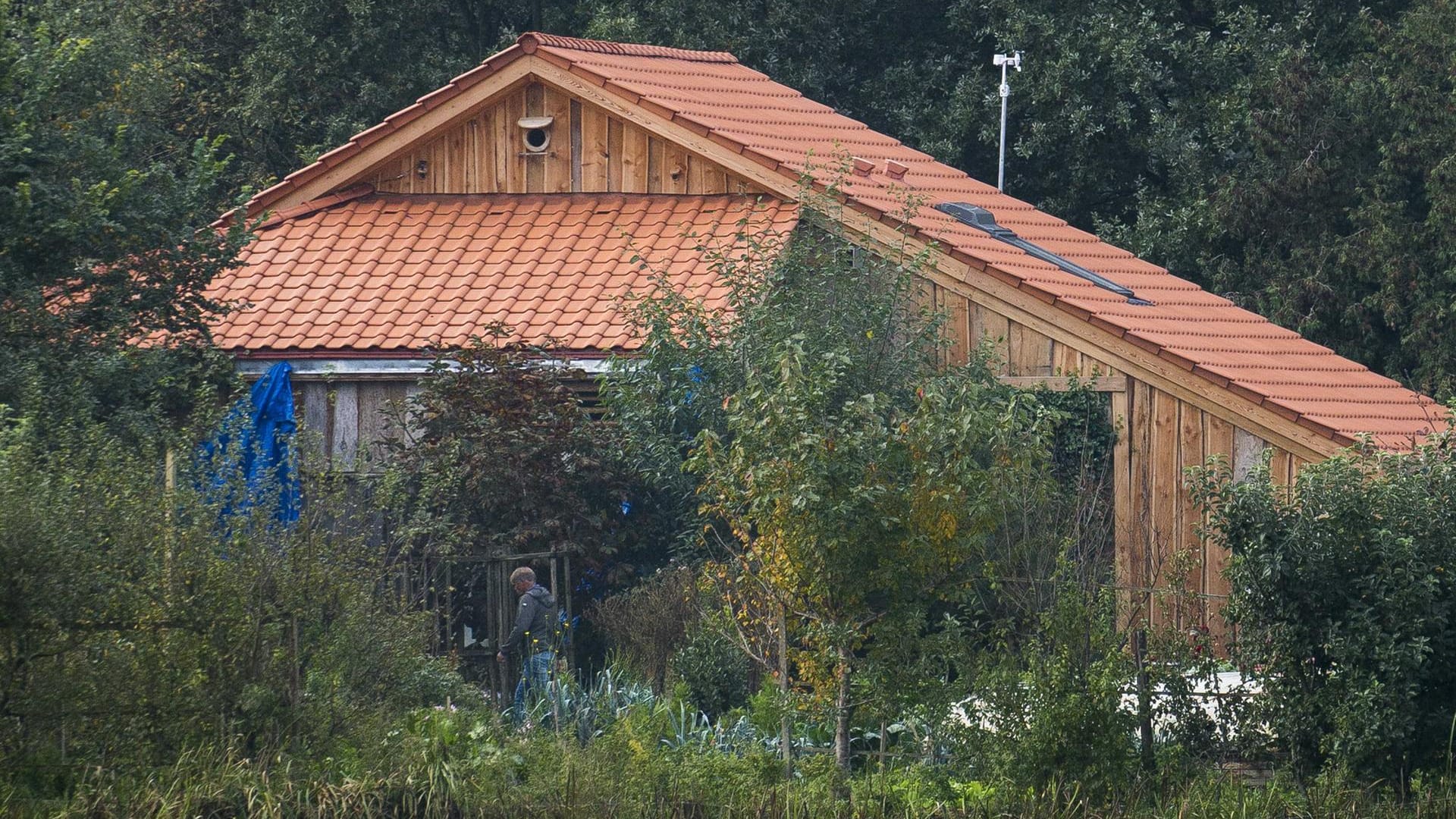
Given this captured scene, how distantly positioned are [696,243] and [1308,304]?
957 centimetres

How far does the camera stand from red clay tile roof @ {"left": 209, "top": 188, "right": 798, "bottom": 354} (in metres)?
15.8

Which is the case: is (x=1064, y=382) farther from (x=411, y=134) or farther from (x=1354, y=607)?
(x=411, y=134)

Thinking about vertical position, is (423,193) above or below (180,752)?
above

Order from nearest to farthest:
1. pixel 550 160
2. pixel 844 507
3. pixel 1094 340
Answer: pixel 844 507 → pixel 1094 340 → pixel 550 160

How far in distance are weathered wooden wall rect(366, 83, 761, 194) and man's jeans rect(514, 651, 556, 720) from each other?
20.1 feet

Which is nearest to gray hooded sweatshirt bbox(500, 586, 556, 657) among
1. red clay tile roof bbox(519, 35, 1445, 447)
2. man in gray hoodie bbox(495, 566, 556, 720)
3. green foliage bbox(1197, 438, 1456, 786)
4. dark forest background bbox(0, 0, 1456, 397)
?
man in gray hoodie bbox(495, 566, 556, 720)

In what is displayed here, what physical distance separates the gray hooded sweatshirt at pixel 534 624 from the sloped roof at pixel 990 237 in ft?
14.2

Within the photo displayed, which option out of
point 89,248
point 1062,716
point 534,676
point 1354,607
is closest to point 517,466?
point 534,676

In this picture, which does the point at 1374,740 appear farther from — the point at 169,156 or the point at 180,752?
the point at 169,156

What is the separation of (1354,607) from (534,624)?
5.63m

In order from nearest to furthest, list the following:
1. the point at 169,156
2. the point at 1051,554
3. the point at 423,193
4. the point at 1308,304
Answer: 1. the point at 1051,554
2. the point at 423,193
3. the point at 1308,304
4. the point at 169,156

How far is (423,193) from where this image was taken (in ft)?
61.0

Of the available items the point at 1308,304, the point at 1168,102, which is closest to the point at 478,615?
the point at 1308,304

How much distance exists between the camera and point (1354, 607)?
9148mm
